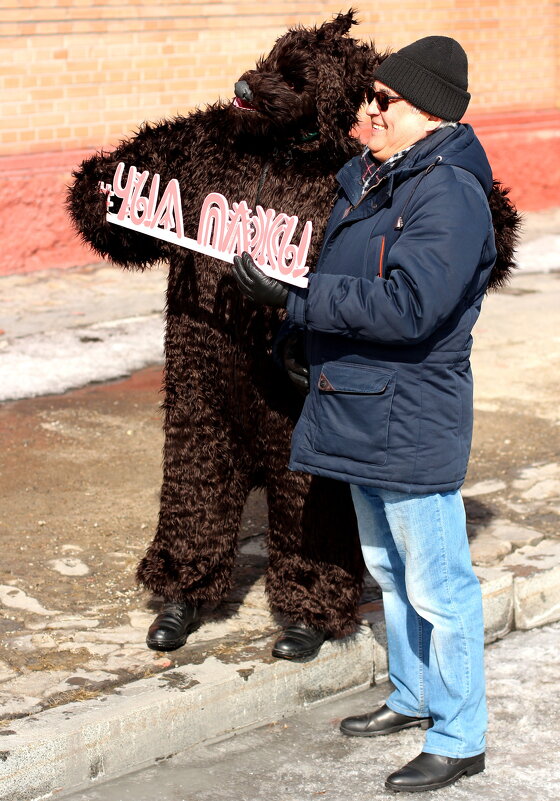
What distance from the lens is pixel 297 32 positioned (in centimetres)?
363

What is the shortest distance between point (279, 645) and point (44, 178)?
16.8ft

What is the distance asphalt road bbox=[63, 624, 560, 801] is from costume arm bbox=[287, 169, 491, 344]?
120 cm

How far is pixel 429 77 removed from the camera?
10.4ft

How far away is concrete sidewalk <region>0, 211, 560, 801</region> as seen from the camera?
3.48 metres

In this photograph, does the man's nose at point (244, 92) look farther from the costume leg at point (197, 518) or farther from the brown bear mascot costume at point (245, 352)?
the costume leg at point (197, 518)

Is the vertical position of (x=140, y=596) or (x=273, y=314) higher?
(x=273, y=314)

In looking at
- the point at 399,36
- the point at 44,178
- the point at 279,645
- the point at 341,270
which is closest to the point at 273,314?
the point at 341,270

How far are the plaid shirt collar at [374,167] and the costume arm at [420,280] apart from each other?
0.16 meters

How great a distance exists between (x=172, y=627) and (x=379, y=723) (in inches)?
26.3

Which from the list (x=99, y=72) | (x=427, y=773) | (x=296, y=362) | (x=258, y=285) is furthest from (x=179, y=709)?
(x=99, y=72)

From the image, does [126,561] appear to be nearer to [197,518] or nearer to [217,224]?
[197,518]

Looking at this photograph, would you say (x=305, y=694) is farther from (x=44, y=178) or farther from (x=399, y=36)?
(x=399, y=36)

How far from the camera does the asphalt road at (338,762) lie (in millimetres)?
3369

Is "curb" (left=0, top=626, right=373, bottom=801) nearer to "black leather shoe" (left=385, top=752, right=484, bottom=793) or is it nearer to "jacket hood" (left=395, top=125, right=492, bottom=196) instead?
"black leather shoe" (left=385, top=752, right=484, bottom=793)
